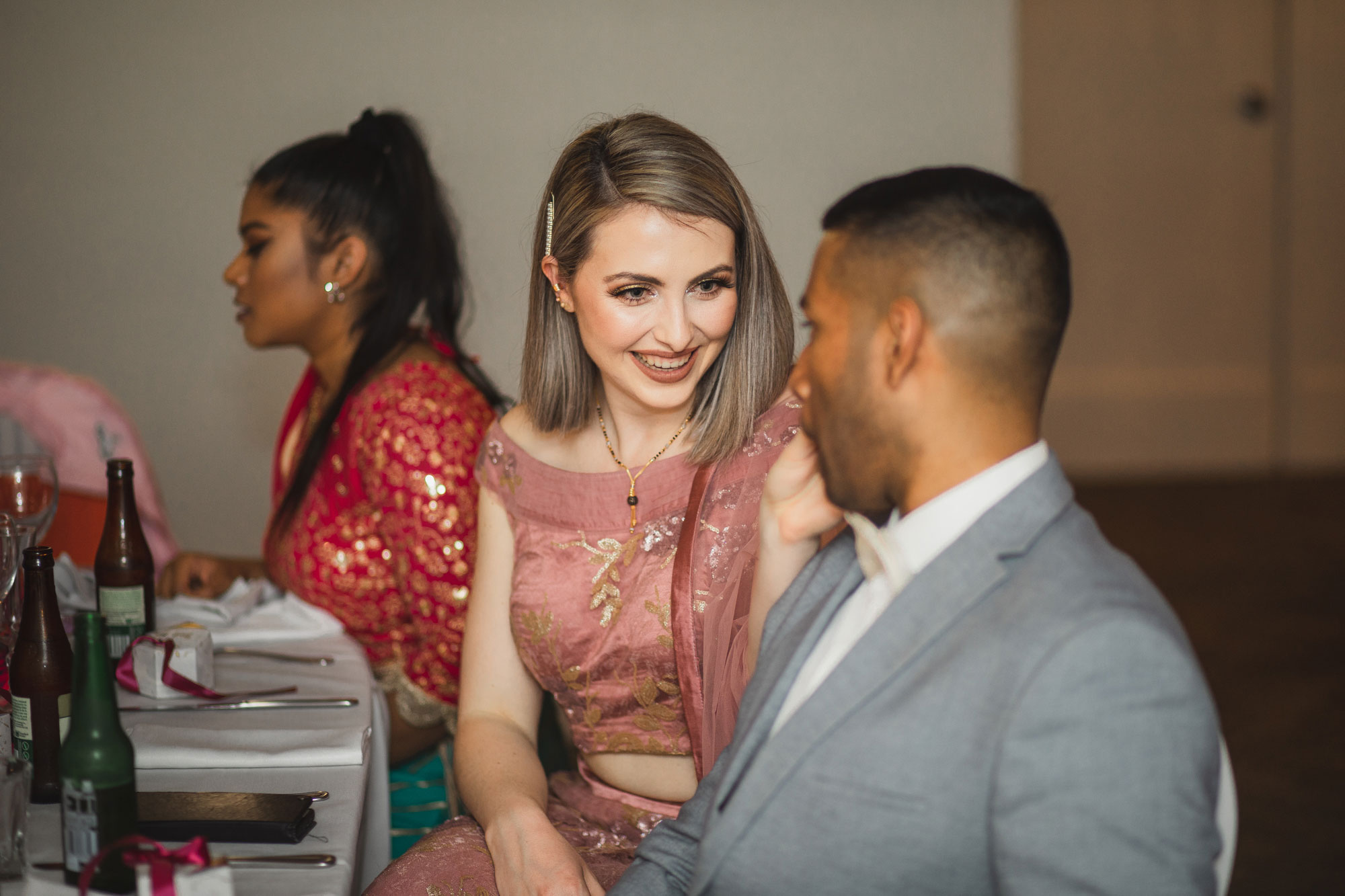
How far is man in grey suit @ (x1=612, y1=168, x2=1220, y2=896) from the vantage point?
86 centimetres

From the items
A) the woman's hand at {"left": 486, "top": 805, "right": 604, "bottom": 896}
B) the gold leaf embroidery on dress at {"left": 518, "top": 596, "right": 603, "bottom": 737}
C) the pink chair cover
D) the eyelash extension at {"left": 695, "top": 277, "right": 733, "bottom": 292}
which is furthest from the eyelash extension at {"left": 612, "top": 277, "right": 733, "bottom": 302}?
the pink chair cover

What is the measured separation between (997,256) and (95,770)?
882mm

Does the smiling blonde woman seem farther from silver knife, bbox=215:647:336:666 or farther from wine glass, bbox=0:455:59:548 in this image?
wine glass, bbox=0:455:59:548

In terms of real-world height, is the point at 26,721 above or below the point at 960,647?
below

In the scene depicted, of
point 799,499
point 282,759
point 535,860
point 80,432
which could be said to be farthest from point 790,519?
point 80,432

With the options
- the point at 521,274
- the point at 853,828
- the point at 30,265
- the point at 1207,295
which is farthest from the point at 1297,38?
the point at 853,828

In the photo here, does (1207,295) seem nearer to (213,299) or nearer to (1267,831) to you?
(1267,831)

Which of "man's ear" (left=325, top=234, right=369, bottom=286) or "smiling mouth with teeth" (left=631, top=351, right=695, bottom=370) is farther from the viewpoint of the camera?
"man's ear" (left=325, top=234, right=369, bottom=286)

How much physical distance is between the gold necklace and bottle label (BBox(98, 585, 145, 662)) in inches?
28.3

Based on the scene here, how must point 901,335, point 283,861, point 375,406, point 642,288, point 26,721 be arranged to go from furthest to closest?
point 375,406 < point 642,288 < point 26,721 < point 283,861 < point 901,335

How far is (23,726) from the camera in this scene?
1256 mm

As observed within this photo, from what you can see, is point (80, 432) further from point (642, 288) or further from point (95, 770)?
point (95, 770)

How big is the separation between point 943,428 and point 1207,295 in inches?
233

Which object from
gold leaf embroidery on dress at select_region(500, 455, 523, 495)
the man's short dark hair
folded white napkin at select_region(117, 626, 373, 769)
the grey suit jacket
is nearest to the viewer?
the grey suit jacket
